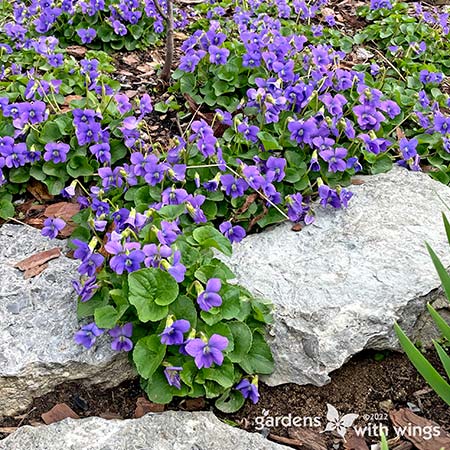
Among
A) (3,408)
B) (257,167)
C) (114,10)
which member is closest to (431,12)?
(114,10)

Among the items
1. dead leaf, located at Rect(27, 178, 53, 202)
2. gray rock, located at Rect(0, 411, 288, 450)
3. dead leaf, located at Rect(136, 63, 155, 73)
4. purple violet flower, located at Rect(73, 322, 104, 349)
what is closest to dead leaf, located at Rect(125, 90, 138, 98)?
dead leaf, located at Rect(136, 63, 155, 73)

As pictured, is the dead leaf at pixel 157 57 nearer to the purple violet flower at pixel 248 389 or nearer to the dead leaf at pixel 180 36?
the dead leaf at pixel 180 36

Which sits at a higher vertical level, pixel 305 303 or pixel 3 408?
pixel 305 303

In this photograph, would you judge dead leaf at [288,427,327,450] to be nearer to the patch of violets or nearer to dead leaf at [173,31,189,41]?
the patch of violets

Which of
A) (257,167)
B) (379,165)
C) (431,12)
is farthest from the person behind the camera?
(431,12)

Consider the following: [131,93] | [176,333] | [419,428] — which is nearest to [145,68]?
[131,93]

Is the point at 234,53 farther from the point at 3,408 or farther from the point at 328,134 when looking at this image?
the point at 3,408

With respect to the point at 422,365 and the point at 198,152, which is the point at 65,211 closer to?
the point at 198,152
